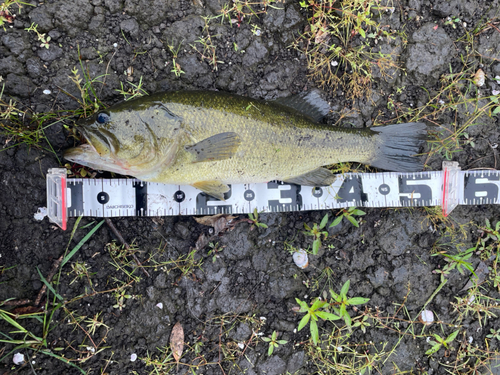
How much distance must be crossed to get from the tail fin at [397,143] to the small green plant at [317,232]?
84 centimetres

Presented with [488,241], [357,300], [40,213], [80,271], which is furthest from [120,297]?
[488,241]

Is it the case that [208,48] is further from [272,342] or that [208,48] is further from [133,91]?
[272,342]

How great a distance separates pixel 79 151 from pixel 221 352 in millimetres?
2492

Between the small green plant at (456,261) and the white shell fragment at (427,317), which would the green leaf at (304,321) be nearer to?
the white shell fragment at (427,317)

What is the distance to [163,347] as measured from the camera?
131 inches

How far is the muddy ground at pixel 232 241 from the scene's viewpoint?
321 cm

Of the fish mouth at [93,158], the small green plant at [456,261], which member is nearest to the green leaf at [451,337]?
the small green plant at [456,261]

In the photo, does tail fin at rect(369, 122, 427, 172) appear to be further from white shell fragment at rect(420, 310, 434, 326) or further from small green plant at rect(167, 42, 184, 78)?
small green plant at rect(167, 42, 184, 78)

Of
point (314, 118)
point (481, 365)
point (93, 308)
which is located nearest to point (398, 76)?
point (314, 118)

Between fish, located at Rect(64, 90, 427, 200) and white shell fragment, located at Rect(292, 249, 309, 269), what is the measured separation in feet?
2.60

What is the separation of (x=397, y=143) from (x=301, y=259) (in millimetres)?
1652

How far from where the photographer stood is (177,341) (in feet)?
11.0

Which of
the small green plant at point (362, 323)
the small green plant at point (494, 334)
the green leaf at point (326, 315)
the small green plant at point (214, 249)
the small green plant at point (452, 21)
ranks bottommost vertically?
the small green plant at point (494, 334)

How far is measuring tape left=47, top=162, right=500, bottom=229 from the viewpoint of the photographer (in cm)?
324
